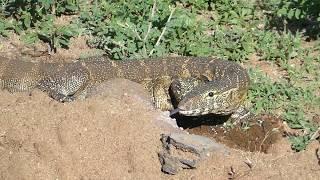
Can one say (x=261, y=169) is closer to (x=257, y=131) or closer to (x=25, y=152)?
(x=257, y=131)

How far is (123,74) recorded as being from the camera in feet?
26.0

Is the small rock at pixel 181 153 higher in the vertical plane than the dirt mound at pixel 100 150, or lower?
higher

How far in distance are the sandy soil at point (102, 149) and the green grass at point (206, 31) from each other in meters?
1.15

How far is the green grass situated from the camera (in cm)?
778

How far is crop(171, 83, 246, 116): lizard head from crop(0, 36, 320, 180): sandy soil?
29 cm

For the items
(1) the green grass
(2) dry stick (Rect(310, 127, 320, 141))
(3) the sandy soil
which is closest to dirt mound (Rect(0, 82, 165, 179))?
(3) the sandy soil

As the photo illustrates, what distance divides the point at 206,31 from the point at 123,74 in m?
1.66

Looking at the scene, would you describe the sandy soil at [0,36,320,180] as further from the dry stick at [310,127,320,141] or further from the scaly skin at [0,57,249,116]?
the scaly skin at [0,57,249,116]

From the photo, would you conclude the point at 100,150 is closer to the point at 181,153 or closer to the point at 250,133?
the point at 181,153

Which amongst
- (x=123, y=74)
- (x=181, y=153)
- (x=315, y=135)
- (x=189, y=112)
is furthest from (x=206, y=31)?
(x=181, y=153)

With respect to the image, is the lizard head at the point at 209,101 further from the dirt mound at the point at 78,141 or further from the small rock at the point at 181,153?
the small rock at the point at 181,153

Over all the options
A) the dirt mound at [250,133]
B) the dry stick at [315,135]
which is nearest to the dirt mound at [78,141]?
the dirt mound at [250,133]

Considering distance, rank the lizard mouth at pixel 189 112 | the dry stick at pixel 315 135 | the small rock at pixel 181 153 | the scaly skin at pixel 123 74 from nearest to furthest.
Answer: the small rock at pixel 181 153, the dry stick at pixel 315 135, the lizard mouth at pixel 189 112, the scaly skin at pixel 123 74

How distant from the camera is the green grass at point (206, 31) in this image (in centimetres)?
778
